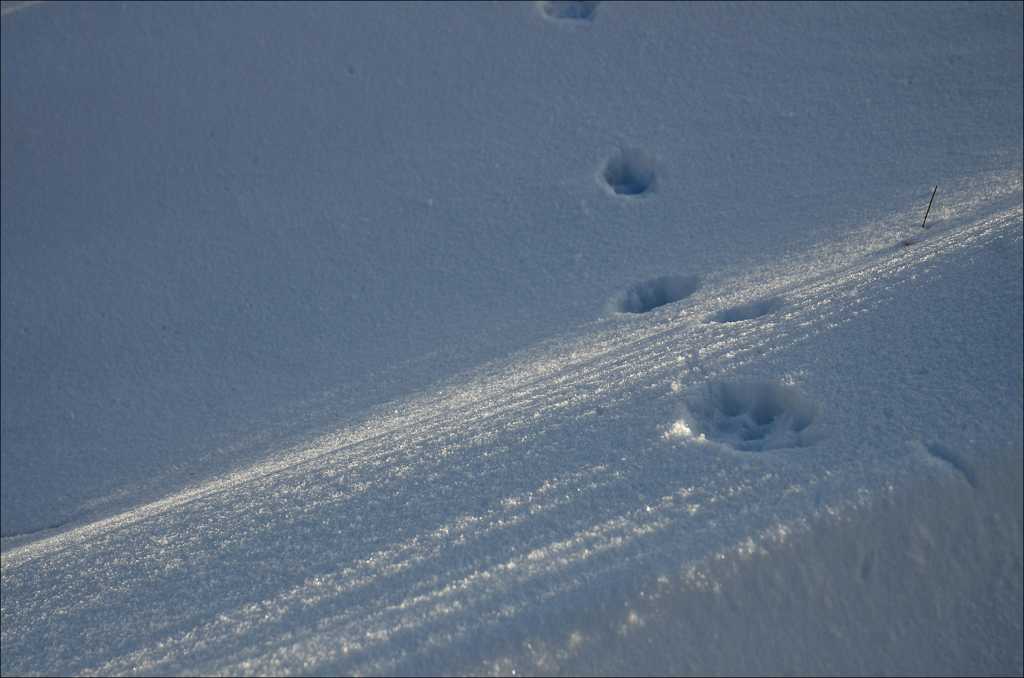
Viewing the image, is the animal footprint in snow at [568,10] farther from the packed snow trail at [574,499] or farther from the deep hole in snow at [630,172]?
the packed snow trail at [574,499]

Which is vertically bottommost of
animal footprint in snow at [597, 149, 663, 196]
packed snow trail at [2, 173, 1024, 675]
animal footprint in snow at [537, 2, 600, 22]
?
packed snow trail at [2, 173, 1024, 675]

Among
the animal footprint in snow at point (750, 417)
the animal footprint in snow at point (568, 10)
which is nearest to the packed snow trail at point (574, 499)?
the animal footprint in snow at point (750, 417)

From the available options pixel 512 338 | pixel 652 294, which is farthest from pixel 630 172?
pixel 512 338

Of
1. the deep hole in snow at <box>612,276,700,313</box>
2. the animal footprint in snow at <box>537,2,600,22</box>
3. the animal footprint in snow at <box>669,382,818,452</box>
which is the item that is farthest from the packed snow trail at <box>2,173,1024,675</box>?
the animal footprint in snow at <box>537,2,600,22</box>

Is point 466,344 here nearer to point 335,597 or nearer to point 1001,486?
point 335,597

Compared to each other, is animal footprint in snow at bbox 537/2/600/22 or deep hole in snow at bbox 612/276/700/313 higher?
animal footprint in snow at bbox 537/2/600/22

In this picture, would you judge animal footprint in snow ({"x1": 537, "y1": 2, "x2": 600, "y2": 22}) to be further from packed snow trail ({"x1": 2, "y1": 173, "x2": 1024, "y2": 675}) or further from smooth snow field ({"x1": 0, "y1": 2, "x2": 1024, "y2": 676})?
packed snow trail ({"x1": 2, "y1": 173, "x2": 1024, "y2": 675})

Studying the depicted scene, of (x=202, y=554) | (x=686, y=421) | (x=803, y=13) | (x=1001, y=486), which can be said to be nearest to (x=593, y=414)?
(x=686, y=421)
